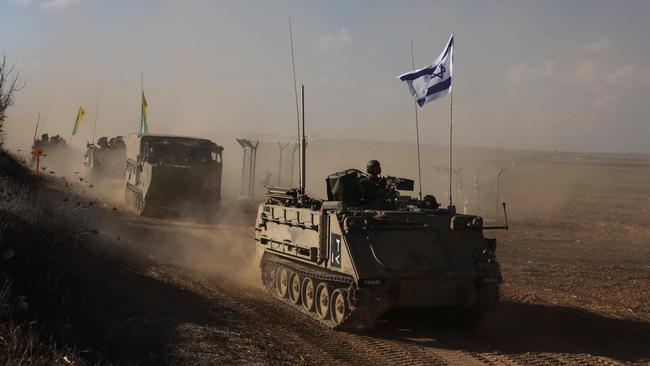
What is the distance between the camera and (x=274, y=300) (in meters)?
12.7

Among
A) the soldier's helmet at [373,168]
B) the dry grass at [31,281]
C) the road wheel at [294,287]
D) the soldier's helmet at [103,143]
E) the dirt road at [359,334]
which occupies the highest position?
the soldier's helmet at [103,143]

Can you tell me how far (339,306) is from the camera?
10.4m

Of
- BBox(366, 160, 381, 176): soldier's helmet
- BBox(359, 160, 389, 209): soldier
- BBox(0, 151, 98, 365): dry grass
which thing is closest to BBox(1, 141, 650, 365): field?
BBox(0, 151, 98, 365): dry grass

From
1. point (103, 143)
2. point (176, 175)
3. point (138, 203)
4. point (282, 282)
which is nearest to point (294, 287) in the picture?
point (282, 282)

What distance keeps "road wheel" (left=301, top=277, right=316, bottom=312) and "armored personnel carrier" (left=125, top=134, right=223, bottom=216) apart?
13.6 metres

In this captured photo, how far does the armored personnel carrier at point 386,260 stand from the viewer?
9.98 meters

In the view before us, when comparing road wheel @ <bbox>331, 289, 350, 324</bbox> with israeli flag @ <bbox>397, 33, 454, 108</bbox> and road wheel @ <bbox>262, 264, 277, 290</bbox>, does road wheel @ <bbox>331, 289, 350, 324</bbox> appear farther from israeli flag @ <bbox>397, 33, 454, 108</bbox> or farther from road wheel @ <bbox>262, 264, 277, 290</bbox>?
israeli flag @ <bbox>397, 33, 454, 108</bbox>

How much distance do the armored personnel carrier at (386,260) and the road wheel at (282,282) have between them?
588 millimetres

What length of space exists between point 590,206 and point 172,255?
26480 millimetres

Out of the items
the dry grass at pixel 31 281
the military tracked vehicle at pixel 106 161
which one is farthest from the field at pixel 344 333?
the military tracked vehicle at pixel 106 161

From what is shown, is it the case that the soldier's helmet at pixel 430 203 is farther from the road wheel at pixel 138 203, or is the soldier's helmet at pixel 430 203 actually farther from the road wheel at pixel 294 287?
the road wheel at pixel 138 203

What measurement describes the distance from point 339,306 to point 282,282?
2.71m

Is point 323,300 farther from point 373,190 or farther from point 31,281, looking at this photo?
point 31,281

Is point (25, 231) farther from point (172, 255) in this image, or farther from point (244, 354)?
point (172, 255)
